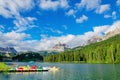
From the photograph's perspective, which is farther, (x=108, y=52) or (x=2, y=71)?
(x=108, y=52)

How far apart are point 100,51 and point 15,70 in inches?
4299

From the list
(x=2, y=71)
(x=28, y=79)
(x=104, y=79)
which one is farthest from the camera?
(x=2, y=71)

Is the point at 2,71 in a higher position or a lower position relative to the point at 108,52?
lower

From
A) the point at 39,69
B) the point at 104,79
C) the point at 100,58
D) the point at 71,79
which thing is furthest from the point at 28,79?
the point at 100,58

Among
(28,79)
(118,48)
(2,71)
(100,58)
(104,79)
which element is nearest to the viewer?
(104,79)

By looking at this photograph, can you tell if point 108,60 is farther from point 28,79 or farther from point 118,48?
point 28,79

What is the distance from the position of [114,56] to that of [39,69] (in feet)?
281

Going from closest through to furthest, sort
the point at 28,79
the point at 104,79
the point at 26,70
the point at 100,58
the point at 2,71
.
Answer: the point at 104,79
the point at 28,79
the point at 2,71
the point at 26,70
the point at 100,58

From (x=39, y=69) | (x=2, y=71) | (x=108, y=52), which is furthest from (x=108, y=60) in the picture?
(x=2, y=71)

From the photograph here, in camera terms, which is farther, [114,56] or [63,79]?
[114,56]

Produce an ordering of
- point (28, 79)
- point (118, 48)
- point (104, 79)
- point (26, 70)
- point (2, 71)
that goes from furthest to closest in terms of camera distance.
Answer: point (118, 48)
point (26, 70)
point (2, 71)
point (28, 79)
point (104, 79)

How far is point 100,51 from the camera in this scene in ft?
637

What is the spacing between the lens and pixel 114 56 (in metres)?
174

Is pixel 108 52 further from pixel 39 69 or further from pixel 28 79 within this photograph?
pixel 28 79
